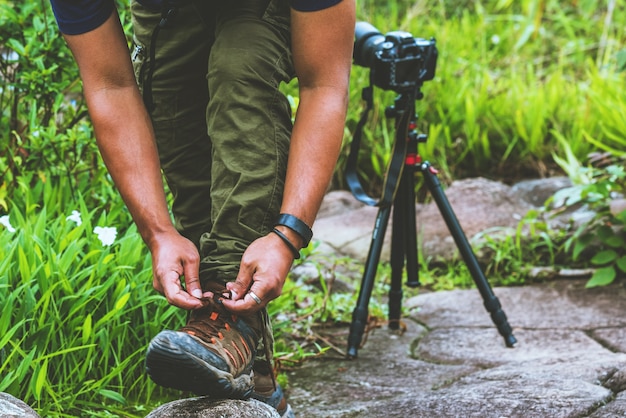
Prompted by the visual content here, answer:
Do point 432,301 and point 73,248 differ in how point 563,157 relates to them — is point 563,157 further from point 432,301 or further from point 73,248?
point 73,248

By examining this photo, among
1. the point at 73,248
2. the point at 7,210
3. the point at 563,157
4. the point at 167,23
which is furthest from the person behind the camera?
the point at 563,157

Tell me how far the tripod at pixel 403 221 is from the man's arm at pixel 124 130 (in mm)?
895

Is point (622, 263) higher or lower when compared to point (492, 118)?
lower

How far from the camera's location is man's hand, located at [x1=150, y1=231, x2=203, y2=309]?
1526 millimetres

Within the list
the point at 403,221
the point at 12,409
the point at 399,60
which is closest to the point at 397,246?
the point at 403,221

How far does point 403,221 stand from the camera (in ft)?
9.16

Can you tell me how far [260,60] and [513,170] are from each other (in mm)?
3248

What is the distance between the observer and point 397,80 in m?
2.55

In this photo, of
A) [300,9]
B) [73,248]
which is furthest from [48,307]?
[300,9]

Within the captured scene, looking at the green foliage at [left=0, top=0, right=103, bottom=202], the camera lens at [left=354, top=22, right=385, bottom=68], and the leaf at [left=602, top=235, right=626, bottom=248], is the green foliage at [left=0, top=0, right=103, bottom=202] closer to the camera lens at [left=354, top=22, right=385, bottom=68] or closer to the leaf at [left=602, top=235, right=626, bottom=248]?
the camera lens at [left=354, top=22, right=385, bottom=68]

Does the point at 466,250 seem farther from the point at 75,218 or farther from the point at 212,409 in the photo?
the point at 212,409

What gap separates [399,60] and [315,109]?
98cm

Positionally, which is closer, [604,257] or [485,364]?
[485,364]

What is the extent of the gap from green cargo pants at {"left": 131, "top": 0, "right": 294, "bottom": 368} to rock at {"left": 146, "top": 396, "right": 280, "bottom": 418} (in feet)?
0.77
